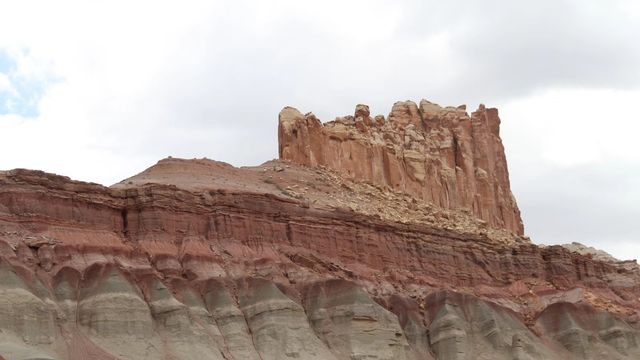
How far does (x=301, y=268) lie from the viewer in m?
69.1

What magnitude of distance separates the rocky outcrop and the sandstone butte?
0.10 metres

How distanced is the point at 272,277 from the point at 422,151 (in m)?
30.5

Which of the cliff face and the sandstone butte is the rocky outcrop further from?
the cliff face

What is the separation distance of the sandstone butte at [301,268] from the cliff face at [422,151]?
0.59ft

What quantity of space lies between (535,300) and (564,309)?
114 inches

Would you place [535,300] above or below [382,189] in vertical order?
below

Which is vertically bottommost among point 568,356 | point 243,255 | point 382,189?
point 568,356

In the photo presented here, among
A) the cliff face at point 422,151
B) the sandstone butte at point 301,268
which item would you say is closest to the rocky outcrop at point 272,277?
the sandstone butte at point 301,268

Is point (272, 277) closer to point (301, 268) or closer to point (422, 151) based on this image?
point (301, 268)

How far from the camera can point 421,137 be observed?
318 feet

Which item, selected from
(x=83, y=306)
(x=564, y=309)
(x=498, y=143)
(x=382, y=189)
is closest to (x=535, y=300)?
(x=564, y=309)

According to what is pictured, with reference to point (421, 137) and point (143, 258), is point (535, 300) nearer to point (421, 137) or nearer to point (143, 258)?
point (421, 137)

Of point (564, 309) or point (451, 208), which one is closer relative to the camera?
point (564, 309)

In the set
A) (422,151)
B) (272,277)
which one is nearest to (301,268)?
(272,277)
